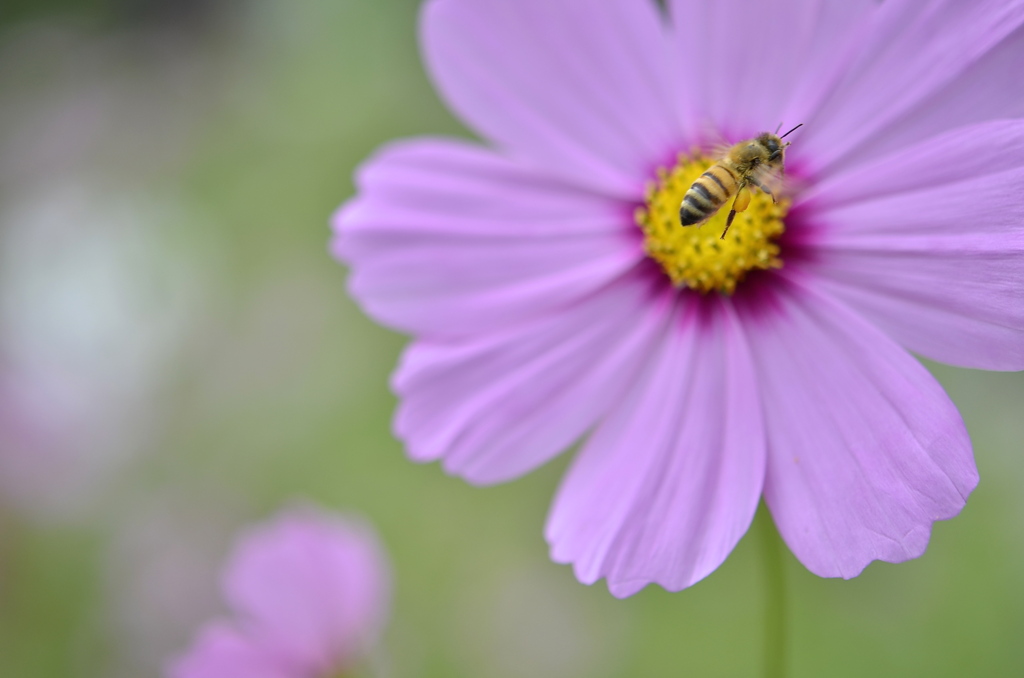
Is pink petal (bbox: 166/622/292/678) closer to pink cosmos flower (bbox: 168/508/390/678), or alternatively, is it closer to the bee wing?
pink cosmos flower (bbox: 168/508/390/678)

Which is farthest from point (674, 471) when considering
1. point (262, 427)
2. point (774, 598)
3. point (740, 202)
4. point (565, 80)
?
point (262, 427)

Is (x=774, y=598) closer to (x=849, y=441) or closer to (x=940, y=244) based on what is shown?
(x=849, y=441)

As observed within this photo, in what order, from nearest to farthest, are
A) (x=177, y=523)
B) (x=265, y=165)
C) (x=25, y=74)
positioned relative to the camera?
1. (x=177, y=523)
2. (x=265, y=165)
3. (x=25, y=74)


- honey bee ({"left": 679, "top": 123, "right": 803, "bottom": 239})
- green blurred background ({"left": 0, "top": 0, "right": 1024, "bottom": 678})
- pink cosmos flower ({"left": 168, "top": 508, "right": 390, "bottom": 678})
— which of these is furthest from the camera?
green blurred background ({"left": 0, "top": 0, "right": 1024, "bottom": 678})

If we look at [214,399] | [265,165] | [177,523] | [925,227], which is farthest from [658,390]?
[265,165]

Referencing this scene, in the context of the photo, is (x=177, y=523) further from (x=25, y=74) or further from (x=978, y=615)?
(x=25, y=74)

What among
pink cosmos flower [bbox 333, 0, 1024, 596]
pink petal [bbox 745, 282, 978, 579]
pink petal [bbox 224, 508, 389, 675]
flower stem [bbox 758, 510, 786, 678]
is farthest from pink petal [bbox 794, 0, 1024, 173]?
pink petal [bbox 224, 508, 389, 675]
